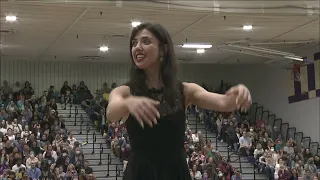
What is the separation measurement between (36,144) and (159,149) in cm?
1725

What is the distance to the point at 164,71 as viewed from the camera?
10.3ft

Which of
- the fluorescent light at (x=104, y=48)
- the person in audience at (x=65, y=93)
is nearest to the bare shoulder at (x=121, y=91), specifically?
the fluorescent light at (x=104, y=48)

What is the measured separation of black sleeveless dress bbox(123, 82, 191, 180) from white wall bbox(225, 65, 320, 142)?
23501 millimetres

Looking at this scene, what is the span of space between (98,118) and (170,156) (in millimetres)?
22133

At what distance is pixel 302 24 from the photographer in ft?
66.2

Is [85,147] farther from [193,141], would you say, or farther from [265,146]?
[265,146]

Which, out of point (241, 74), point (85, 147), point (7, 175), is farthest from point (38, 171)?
point (241, 74)

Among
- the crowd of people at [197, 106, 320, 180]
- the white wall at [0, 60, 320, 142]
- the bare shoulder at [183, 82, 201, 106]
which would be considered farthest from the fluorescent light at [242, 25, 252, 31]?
the bare shoulder at [183, 82, 201, 106]

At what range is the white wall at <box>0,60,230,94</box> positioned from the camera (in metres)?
29.1

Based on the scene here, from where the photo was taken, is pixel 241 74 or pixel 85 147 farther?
pixel 241 74

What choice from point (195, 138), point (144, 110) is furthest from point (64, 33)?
point (144, 110)

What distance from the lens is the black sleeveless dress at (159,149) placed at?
9.76 feet

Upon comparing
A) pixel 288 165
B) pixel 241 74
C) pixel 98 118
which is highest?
pixel 241 74

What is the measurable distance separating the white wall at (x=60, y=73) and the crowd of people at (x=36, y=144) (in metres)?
2.76
